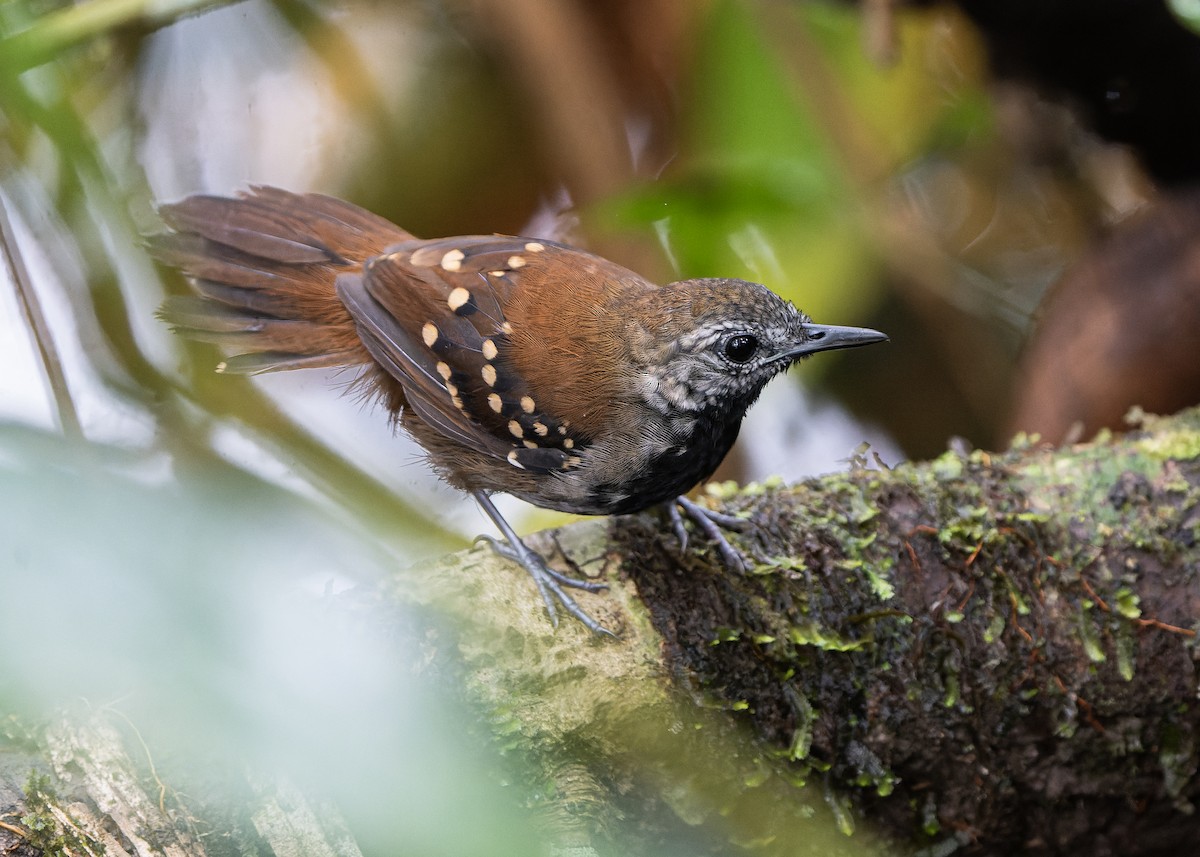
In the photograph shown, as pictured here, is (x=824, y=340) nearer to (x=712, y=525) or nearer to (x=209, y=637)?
(x=712, y=525)

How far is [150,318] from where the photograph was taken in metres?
2.64

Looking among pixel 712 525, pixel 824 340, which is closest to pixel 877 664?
pixel 712 525

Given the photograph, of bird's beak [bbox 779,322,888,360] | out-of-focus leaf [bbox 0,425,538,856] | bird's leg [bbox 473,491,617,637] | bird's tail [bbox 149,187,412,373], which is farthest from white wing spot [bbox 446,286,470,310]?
out-of-focus leaf [bbox 0,425,538,856]

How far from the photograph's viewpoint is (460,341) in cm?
238

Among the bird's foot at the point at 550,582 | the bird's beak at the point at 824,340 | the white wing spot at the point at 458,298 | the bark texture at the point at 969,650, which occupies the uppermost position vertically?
the white wing spot at the point at 458,298

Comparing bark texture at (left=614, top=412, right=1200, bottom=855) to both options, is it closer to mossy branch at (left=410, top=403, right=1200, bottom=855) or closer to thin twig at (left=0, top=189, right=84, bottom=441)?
mossy branch at (left=410, top=403, right=1200, bottom=855)

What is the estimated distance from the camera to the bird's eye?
2.22 meters

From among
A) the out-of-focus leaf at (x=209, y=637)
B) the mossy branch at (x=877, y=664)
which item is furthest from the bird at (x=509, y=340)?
the out-of-focus leaf at (x=209, y=637)

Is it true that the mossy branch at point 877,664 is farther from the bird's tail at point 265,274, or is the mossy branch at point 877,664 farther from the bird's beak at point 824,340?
the bird's tail at point 265,274

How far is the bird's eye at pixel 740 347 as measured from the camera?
2.22 metres

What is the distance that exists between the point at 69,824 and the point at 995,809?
5.98 ft

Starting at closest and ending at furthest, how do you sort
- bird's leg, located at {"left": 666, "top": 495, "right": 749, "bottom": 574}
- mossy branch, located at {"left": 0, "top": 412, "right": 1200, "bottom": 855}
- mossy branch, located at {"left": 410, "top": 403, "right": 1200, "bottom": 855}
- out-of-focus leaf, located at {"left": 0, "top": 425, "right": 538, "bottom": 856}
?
out-of-focus leaf, located at {"left": 0, "top": 425, "right": 538, "bottom": 856} → mossy branch, located at {"left": 0, "top": 412, "right": 1200, "bottom": 855} → mossy branch, located at {"left": 410, "top": 403, "right": 1200, "bottom": 855} → bird's leg, located at {"left": 666, "top": 495, "right": 749, "bottom": 574}

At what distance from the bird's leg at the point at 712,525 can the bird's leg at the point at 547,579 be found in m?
0.30

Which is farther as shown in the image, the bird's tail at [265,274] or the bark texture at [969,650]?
the bird's tail at [265,274]
